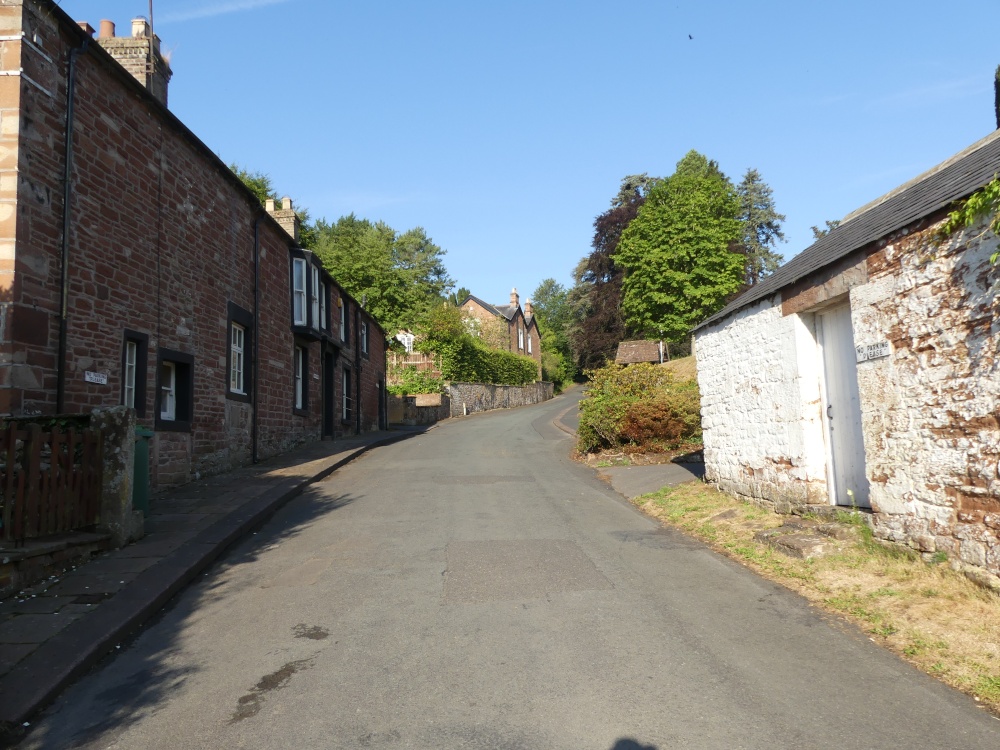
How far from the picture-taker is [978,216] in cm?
555

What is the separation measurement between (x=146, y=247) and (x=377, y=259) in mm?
34894

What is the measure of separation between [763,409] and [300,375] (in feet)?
45.7

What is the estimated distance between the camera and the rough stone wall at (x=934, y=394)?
5.49m

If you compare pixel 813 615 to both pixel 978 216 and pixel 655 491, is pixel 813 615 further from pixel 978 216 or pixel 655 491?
pixel 655 491

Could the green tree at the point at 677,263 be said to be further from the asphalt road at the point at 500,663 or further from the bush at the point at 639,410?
the asphalt road at the point at 500,663

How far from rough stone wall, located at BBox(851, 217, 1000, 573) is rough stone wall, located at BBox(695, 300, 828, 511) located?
1343 millimetres

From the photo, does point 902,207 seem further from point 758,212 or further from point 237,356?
point 758,212

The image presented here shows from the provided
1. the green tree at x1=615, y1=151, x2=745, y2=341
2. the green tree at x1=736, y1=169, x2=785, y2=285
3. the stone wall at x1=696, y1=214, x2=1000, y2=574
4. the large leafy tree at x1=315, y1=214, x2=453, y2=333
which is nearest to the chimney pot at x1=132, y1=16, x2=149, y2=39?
the stone wall at x1=696, y1=214, x2=1000, y2=574

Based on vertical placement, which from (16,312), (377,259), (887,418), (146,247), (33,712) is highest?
(377,259)

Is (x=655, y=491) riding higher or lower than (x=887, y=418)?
lower

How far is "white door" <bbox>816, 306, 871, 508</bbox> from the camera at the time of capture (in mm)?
7613

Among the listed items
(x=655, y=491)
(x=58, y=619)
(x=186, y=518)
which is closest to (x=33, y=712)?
(x=58, y=619)

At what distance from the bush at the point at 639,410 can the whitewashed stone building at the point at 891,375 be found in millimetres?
5934

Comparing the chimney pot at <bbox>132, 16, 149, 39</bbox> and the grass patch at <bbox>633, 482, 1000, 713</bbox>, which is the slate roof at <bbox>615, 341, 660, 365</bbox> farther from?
the grass patch at <bbox>633, 482, 1000, 713</bbox>
